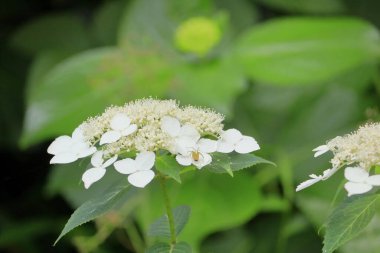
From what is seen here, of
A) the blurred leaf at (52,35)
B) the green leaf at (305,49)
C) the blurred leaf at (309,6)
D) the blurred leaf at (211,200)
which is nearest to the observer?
the blurred leaf at (211,200)

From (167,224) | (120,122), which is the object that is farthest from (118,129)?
(167,224)

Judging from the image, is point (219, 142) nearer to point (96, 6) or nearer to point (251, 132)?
point (251, 132)

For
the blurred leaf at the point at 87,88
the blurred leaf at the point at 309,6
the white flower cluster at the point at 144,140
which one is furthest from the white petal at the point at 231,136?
the blurred leaf at the point at 309,6

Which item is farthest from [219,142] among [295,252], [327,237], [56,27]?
[56,27]

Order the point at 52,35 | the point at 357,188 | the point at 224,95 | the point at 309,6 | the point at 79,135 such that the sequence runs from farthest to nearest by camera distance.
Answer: the point at 52,35 < the point at 309,6 < the point at 224,95 < the point at 79,135 < the point at 357,188

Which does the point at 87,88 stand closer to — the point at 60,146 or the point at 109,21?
the point at 109,21

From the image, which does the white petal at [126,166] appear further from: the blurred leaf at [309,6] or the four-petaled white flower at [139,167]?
the blurred leaf at [309,6]
